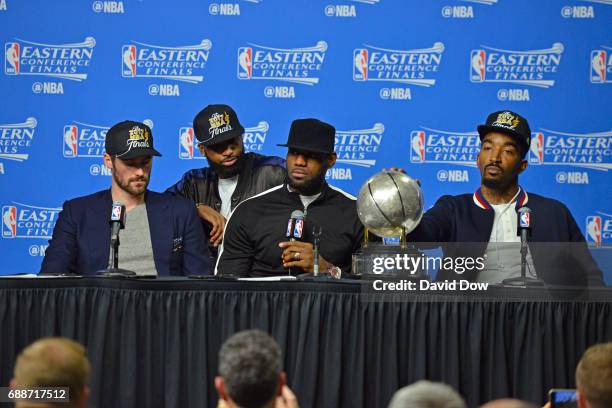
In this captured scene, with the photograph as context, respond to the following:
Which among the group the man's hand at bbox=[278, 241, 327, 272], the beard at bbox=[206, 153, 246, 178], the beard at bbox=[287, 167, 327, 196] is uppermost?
the beard at bbox=[206, 153, 246, 178]

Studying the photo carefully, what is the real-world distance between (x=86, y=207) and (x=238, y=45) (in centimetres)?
205

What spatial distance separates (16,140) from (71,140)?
1.13 ft

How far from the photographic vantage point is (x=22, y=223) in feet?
20.9

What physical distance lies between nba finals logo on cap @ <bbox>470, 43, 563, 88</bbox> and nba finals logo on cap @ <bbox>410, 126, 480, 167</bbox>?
388mm

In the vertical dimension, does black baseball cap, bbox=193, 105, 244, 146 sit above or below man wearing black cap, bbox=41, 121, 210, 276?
above

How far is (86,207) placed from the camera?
4668 mm

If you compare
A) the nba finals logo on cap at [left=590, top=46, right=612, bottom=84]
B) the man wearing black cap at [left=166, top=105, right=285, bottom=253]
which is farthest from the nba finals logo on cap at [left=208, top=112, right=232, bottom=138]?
the nba finals logo on cap at [left=590, top=46, right=612, bottom=84]

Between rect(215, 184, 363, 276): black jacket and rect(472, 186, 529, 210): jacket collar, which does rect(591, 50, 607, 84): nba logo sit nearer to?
rect(472, 186, 529, 210): jacket collar

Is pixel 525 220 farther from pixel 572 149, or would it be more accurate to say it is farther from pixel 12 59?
pixel 12 59

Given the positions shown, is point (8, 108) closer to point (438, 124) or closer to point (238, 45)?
point (238, 45)

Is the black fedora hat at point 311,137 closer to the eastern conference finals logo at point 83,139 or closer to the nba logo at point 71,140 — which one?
the eastern conference finals logo at point 83,139

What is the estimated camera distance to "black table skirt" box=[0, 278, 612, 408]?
352 cm

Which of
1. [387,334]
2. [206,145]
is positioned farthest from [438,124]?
[387,334]

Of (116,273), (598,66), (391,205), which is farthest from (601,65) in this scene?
(116,273)
